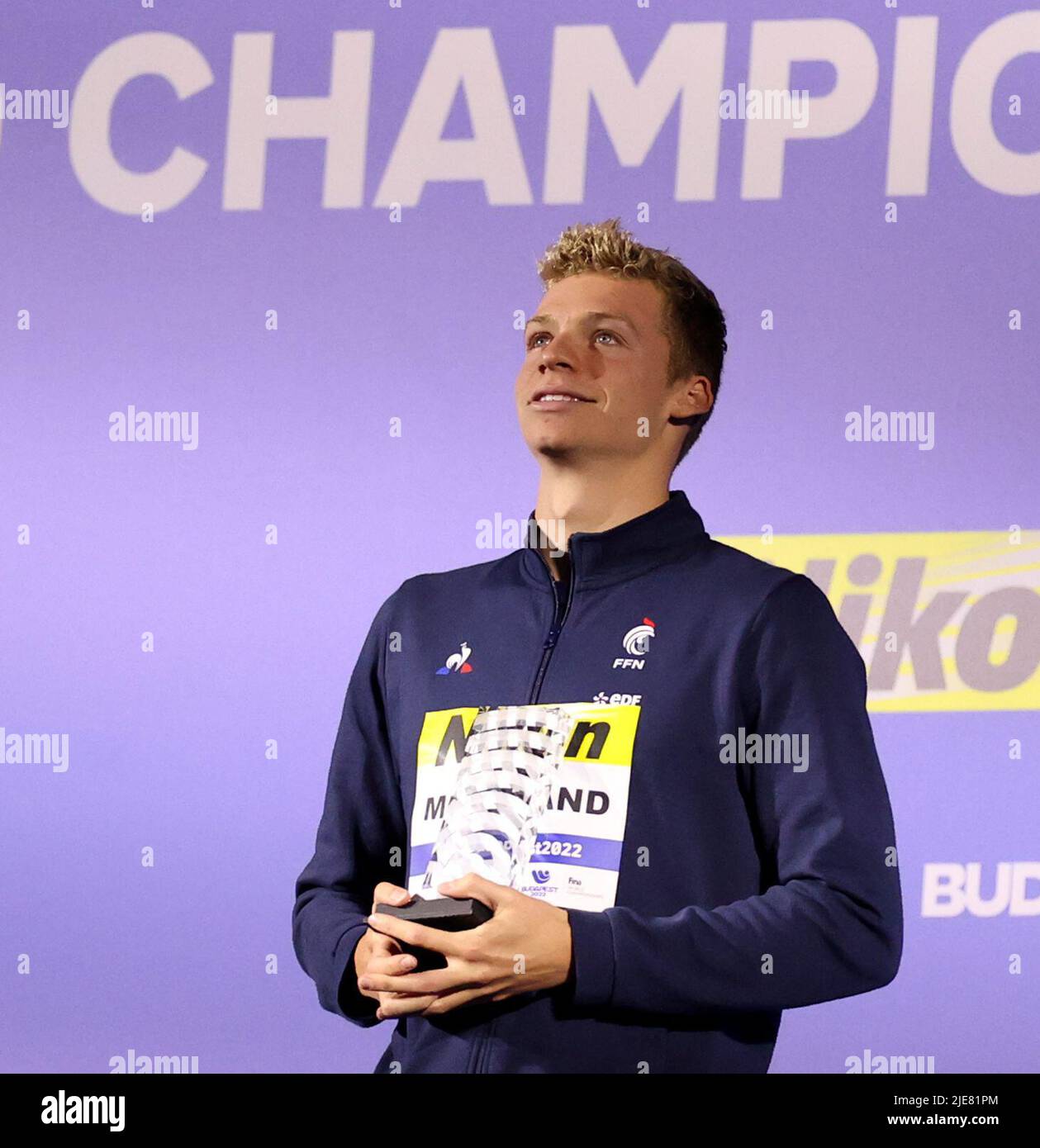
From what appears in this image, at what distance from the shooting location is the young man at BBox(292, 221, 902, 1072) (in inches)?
63.0

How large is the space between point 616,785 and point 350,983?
403 mm

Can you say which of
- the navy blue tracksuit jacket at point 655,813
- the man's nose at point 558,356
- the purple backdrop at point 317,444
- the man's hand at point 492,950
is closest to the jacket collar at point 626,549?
the navy blue tracksuit jacket at point 655,813

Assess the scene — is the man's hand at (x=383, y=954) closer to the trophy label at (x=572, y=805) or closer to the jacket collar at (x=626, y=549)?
the trophy label at (x=572, y=805)

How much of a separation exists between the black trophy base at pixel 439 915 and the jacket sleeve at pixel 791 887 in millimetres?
115

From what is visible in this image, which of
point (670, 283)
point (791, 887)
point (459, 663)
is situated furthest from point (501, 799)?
point (670, 283)

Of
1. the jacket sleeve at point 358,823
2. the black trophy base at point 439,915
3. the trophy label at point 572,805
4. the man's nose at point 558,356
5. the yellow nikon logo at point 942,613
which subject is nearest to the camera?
the black trophy base at point 439,915

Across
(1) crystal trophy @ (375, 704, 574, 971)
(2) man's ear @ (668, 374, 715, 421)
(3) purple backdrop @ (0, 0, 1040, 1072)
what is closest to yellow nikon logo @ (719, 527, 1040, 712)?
(3) purple backdrop @ (0, 0, 1040, 1072)

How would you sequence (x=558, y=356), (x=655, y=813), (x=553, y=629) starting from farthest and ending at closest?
(x=558, y=356), (x=553, y=629), (x=655, y=813)

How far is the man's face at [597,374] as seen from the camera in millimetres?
1894

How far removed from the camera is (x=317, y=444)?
2490 mm

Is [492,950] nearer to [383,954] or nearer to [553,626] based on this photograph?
[383,954]

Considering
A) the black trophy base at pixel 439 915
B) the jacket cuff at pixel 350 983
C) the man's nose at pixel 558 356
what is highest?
the man's nose at pixel 558 356

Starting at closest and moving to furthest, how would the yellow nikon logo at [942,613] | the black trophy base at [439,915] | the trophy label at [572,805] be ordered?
the black trophy base at [439,915] < the trophy label at [572,805] < the yellow nikon logo at [942,613]

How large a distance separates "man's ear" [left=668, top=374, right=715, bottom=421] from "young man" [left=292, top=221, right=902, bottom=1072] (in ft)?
0.11
